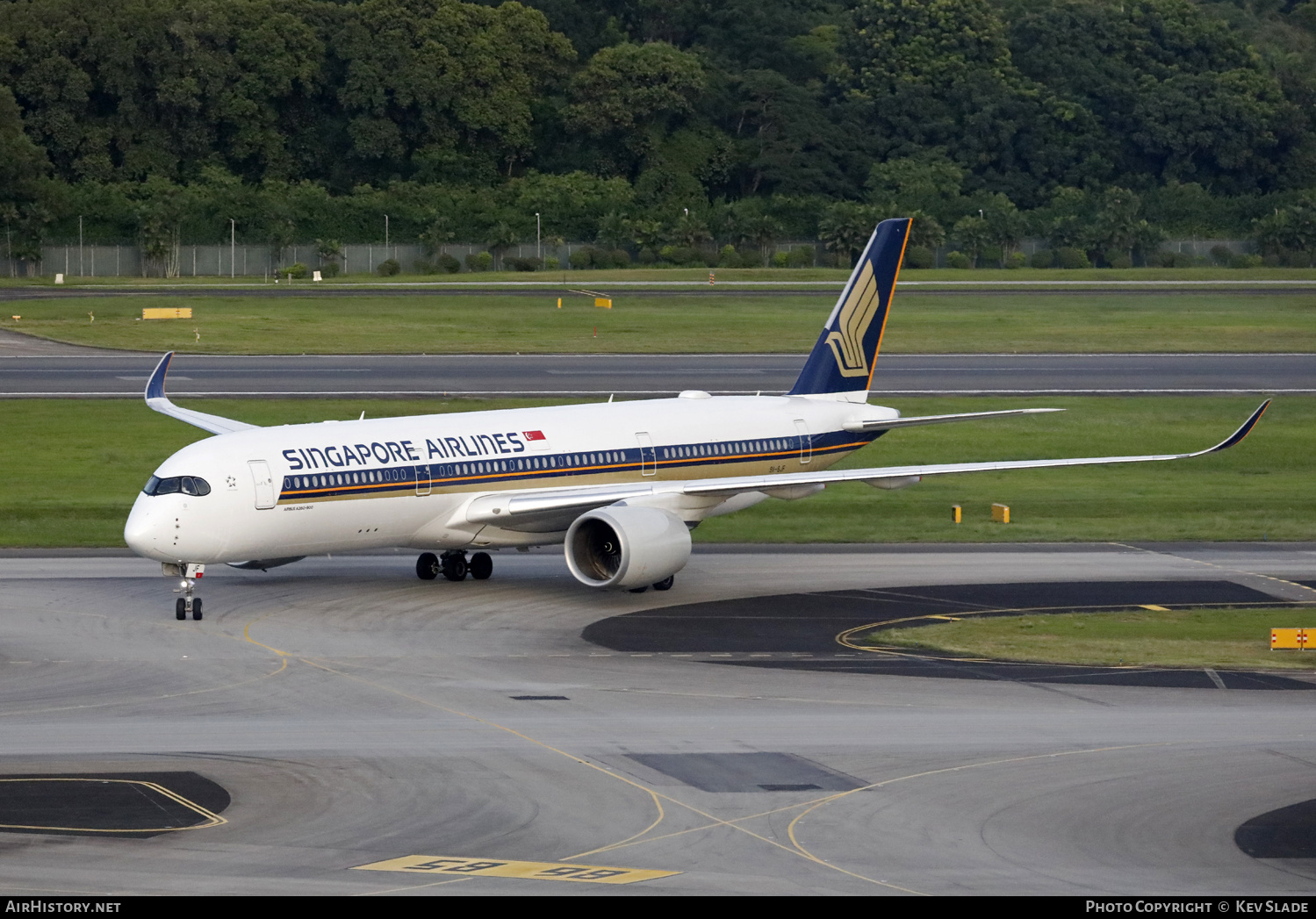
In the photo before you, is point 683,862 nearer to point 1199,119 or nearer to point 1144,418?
point 1144,418

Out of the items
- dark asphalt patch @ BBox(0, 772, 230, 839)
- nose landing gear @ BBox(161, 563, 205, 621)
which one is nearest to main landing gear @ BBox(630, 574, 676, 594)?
nose landing gear @ BBox(161, 563, 205, 621)

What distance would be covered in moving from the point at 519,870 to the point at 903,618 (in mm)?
19242

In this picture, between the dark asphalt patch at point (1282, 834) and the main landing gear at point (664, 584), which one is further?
the main landing gear at point (664, 584)

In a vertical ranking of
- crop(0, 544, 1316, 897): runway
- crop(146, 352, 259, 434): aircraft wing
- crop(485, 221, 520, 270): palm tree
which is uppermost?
crop(485, 221, 520, 270): palm tree

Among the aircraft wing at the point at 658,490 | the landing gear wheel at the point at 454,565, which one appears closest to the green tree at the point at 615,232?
the aircraft wing at the point at 658,490

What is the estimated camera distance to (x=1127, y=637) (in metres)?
37.2

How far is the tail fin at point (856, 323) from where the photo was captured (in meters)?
50.3

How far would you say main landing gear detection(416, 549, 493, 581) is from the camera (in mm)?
43938

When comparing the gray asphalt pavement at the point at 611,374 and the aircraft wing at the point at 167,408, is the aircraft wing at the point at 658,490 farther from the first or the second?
the gray asphalt pavement at the point at 611,374

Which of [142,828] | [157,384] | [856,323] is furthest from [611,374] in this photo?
[142,828]

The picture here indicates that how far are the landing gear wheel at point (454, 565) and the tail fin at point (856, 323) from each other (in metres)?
11.6

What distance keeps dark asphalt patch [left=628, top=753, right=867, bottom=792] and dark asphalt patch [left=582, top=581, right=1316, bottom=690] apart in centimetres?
701

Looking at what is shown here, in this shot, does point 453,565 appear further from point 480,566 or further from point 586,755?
point 586,755

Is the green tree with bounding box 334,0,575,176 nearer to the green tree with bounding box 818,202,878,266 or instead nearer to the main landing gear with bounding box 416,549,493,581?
the green tree with bounding box 818,202,878,266
